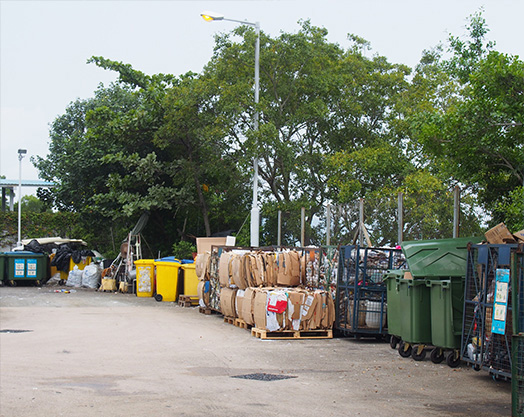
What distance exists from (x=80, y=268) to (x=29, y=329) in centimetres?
1648

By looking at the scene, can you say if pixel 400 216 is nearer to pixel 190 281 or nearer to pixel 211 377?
pixel 211 377

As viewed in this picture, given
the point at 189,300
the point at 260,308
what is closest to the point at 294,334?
the point at 260,308

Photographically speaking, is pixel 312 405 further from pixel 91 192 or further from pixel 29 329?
pixel 91 192

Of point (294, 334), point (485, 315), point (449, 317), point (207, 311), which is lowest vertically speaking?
point (207, 311)

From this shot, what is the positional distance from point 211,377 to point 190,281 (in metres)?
12.3

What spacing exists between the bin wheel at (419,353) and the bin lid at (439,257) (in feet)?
3.70

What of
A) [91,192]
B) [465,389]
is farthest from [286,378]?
[91,192]

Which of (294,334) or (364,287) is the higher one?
(364,287)

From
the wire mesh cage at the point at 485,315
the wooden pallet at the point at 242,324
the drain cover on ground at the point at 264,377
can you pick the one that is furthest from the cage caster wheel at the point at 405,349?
the wooden pallet at the point at 242,324

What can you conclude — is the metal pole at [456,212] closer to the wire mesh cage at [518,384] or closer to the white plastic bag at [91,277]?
the wire mesh cage at [518,384]

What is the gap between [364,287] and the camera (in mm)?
13273

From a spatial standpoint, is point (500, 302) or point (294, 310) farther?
point (294, 310)

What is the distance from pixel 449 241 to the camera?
10758 mm

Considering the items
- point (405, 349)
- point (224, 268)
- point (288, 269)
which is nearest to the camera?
point (405, 349)
